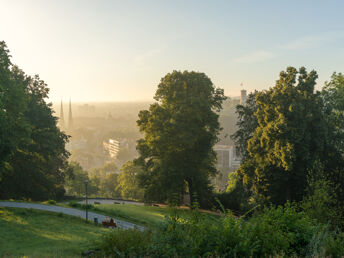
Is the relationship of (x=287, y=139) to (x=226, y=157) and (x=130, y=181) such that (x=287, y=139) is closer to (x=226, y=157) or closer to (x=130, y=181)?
(x=130, y=181)

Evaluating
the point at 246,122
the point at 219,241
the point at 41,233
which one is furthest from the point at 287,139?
the point at 41,233

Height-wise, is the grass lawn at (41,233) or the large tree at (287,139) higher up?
the large tree at (287,139)

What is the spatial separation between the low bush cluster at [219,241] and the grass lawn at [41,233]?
118 inches

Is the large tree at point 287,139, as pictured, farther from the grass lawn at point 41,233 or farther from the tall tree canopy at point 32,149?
the tall tree canopy at point 32,149

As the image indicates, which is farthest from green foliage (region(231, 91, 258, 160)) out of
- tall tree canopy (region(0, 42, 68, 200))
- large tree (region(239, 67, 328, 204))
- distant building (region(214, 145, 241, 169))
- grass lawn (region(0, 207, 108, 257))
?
distant building (region(214, 145, 241, 169))

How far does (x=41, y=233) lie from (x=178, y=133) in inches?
624

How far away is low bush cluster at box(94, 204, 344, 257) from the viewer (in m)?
8.42

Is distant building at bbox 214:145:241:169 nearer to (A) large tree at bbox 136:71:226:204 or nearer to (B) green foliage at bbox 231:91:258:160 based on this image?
(B) green foliage at bbox 231:91:258:160

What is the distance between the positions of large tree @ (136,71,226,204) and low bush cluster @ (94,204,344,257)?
18383 millimetres

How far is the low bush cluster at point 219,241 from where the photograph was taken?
8422 millimetres

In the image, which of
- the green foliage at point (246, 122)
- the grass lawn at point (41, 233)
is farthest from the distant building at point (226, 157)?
the grass lawn at point (41, 233)

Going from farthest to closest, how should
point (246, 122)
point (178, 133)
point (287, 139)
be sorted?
point (246, 122) < point (178, 133) < point (287, 139)

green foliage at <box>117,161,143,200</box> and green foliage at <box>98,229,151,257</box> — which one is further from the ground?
green foliage at <box>98,229,151,257</box>

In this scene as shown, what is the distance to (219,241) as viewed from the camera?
862 cm
